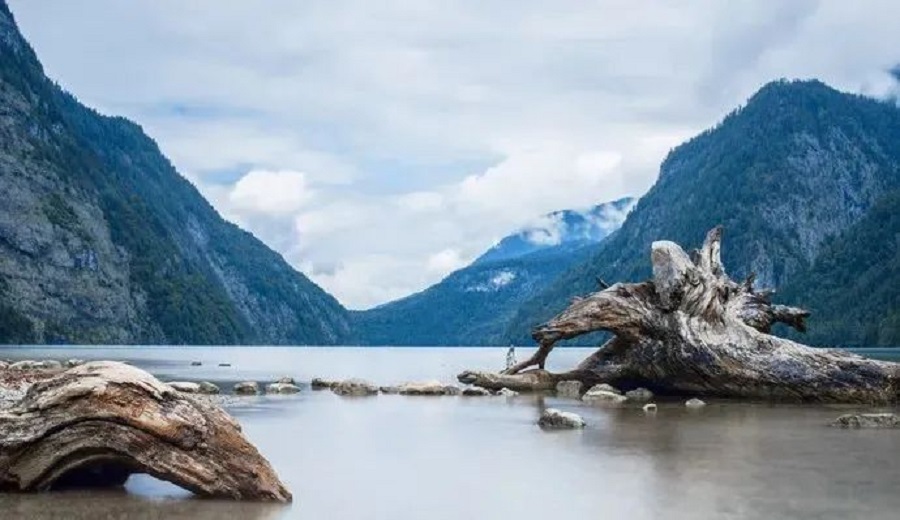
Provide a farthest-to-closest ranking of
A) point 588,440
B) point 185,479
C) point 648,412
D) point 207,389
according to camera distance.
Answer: point 207,389 → point 648,412 → point 588,440 → point 185,479

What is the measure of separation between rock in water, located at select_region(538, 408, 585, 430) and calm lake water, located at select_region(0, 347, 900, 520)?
433mm

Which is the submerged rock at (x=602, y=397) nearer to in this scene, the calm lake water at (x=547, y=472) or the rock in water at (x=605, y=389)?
the rock in water at (x=605, y=389)

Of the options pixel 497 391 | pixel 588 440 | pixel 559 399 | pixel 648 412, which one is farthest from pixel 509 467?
pixel 497 391

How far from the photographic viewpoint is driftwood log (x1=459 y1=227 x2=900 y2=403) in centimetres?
3416

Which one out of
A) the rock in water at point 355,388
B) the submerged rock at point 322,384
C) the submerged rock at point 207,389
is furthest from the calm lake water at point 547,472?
the submerged rock at point 322,384

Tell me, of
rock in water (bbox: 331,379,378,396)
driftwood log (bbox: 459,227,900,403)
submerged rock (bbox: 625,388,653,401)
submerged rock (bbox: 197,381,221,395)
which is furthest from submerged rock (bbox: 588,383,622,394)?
submerged rock (bbox: 197,381,221,395)

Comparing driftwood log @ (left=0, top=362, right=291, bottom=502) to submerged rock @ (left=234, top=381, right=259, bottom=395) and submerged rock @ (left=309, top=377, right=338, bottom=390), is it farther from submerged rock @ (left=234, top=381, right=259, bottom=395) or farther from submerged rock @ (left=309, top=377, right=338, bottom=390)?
submerged rock @ (left=309, top=377, right=338, bottom=390)

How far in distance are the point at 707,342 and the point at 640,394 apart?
3.92 m

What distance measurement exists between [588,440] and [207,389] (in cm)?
2220

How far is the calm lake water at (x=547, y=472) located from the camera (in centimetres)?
1395

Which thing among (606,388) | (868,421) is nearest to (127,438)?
(868,421)

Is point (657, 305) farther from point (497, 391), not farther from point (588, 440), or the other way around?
point (588, 440)

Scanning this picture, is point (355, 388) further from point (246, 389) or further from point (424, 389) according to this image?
point (246, 389)

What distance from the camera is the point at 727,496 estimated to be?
14.9 metres
